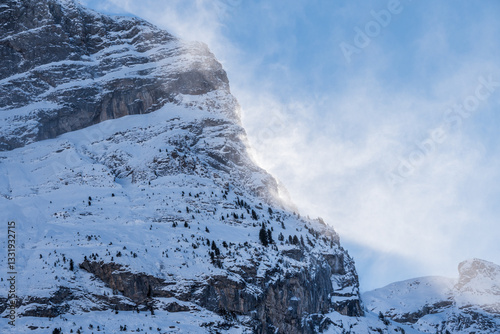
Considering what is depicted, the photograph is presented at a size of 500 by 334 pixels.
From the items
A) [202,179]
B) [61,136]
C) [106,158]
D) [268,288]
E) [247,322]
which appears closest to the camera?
[247,322]

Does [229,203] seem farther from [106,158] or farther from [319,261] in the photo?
[106,158]

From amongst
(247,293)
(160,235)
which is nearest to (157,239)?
(160,235)

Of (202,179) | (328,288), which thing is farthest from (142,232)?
(328,288)

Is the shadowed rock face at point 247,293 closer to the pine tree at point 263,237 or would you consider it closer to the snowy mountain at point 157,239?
the snowy mountain at point 157,239

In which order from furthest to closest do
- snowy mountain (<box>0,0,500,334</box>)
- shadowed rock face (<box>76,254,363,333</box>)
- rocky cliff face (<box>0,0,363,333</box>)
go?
shadowed rock face (<box>76,254,363,333</box>) → rocky cliff face (<box>0,0,363,333</box>) → snowy mountain (<box>0,0,500,334</box>)

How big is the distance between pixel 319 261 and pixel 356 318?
16.4 meters

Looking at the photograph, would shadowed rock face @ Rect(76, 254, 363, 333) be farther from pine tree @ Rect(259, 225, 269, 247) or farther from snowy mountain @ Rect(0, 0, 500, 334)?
pine tree @ Rect(259, 225, 269, 247)

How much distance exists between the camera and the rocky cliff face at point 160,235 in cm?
10550

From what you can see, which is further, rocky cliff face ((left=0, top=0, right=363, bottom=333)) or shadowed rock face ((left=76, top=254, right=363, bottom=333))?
shadowed rock face ((left=76, top=254, right=363, bottom=333))

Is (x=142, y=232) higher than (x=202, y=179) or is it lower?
lower

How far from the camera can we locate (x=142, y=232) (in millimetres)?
124438

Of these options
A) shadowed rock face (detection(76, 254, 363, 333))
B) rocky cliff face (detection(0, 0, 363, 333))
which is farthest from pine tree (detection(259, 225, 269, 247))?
shadowed rock face (detection(76, 254, 363, 333))

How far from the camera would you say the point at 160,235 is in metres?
124

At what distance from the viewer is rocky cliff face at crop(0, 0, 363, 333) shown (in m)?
106
